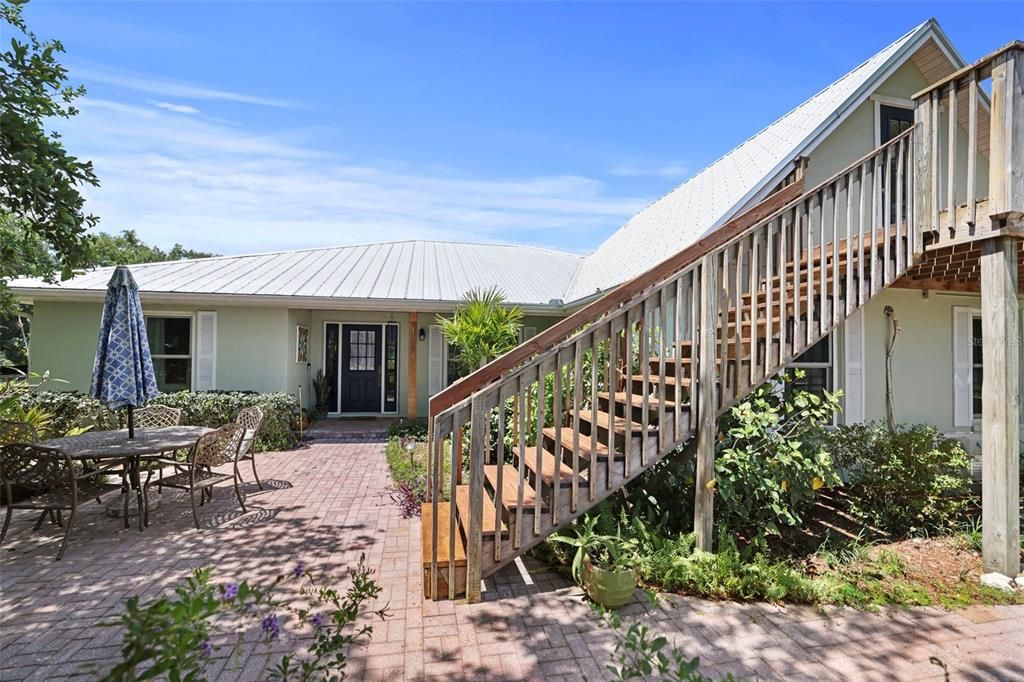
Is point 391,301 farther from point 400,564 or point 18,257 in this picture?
point 400,564

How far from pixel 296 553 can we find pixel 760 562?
364 cm

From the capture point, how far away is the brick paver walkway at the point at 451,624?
262 cm

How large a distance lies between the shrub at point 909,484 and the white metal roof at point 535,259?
306 centimetres

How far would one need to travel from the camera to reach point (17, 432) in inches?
209

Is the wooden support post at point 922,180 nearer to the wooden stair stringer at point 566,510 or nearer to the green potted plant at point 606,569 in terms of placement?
the wooden stair stringer at point 566,510

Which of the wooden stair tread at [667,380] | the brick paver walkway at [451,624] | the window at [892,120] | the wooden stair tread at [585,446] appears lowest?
the brick paver walkway at [451,624]

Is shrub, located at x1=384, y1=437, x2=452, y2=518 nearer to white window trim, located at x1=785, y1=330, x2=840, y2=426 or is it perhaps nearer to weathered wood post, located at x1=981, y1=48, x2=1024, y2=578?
weathered wood post, located at x1=981, y1=48, x2=1024, y2=578

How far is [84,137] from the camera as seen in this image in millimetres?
6090

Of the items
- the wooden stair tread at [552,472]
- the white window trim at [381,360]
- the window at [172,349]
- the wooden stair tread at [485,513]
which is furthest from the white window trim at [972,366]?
the window at [172,349]

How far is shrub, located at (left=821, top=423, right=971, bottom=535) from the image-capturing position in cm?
478

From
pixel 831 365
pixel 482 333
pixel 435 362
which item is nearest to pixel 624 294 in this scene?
pixel 482 333

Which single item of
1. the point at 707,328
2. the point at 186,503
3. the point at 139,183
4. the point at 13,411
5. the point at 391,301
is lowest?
the point at 186,503

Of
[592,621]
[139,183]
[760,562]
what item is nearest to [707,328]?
[760,562]

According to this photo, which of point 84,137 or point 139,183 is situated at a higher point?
point 139,183
